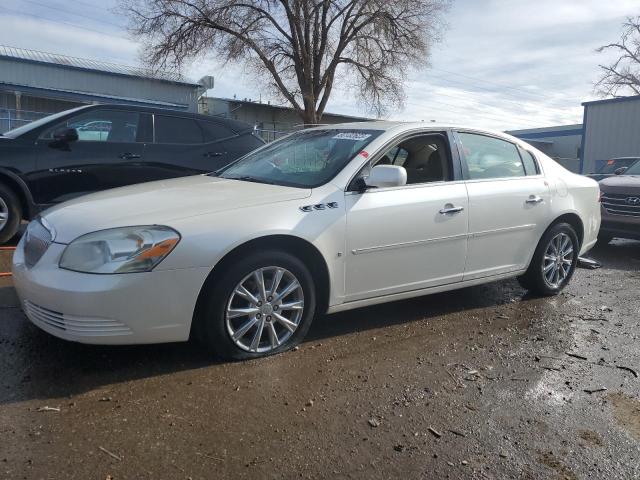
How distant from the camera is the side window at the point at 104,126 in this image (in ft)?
21.9

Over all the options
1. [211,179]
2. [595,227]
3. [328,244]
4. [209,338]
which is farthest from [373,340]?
[595,227]

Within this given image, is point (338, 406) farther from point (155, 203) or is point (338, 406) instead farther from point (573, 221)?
point (573, 221)

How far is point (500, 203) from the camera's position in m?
4.66

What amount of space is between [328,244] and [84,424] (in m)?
1.76

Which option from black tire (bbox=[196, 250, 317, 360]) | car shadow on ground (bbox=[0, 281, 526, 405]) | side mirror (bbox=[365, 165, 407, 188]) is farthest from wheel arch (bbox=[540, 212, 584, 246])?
black tire (bbox=[196, 250, 317, 360])

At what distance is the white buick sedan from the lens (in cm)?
312

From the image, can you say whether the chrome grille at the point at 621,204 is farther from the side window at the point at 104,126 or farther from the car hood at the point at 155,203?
the side window at the point at 104,126

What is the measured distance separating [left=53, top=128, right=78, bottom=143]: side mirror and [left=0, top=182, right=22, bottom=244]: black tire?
77cm

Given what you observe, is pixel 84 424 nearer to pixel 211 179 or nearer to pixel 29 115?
pixel 211 179

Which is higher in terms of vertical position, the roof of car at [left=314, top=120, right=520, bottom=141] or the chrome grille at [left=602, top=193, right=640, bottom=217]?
the roof of car at [left=314, top=120, right=520, bottom=141]

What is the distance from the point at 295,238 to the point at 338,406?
1079 mm

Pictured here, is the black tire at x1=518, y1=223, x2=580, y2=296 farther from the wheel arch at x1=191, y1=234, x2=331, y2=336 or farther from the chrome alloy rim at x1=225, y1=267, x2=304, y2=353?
the chrome alloy rim at x1=225, y1=267, x2=304, y2=353

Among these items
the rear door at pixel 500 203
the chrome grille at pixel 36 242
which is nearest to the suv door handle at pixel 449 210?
the rear door at pixel 500 203

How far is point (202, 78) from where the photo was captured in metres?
34.4
